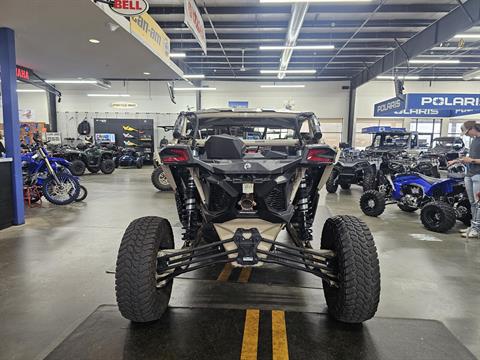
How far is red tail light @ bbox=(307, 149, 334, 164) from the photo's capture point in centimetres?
203

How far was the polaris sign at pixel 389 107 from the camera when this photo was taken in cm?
1076

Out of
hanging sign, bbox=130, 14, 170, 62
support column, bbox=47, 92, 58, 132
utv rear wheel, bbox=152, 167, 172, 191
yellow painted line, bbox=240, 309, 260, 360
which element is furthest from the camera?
support column, bbox=47, 92, 58, 132

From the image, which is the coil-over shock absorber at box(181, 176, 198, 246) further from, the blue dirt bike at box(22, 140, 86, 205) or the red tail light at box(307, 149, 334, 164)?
the blue dirt bike at box(22, 140, 86, 205)

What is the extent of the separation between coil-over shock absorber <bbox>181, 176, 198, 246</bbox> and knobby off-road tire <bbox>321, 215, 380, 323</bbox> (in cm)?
106

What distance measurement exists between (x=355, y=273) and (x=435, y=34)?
10060mm

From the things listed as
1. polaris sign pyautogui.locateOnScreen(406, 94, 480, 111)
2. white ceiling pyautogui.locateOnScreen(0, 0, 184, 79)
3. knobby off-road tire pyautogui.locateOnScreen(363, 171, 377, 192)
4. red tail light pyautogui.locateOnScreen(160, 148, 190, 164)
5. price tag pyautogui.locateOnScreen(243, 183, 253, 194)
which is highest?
white ceiling pyautogui.locateOnScreen(0, 0, 184, 79)

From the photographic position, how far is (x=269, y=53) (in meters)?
12.8

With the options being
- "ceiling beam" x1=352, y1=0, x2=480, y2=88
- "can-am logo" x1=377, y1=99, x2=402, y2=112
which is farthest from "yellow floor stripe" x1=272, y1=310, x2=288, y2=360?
"can-am logo" x1=377, y1=99, x2=402, y2=112

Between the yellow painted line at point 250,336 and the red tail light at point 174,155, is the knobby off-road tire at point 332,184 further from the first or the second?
the red tail light at point 174,155

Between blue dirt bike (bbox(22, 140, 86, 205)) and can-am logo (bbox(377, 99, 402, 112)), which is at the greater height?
can-am logo (bbox(377, 99, 402, 112))

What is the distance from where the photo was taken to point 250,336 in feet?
6.81

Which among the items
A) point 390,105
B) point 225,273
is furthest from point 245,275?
point 390,105

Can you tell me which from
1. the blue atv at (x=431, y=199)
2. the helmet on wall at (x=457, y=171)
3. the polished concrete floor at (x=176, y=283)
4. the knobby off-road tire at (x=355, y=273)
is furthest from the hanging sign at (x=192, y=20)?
the helmet on wall at (x=457, y=171)

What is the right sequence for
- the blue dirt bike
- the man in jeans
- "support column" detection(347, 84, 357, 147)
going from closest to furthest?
the man in jeans
the blue dirt bike
"support column" detection(347, 84, 357, 147)
